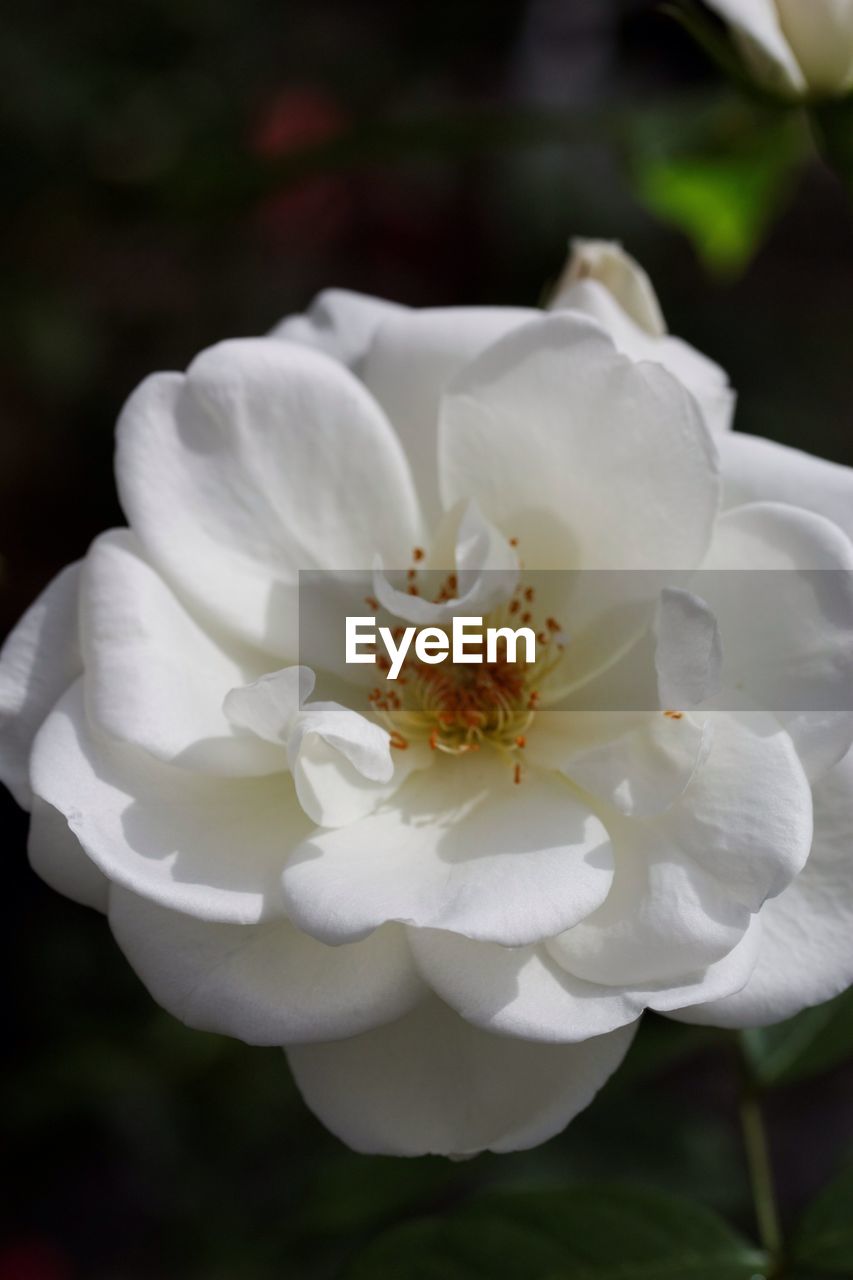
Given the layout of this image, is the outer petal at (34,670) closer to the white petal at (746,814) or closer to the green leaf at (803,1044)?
the white petal at (746,814)

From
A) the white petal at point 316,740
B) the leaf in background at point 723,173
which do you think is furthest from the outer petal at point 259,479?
the leaf in background at point 723,173

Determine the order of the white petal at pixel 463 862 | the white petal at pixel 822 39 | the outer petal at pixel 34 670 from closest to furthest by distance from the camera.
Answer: the white petal at pixel 463 862, the outer petal at pixel 34 670, the white petal at pixel 822 39

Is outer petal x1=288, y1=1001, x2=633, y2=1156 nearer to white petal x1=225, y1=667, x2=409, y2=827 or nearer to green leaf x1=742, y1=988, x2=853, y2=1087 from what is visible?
white petal x1=225, y1=667, x2=409, y2=827

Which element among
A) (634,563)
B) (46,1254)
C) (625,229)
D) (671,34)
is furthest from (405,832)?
(671,34)

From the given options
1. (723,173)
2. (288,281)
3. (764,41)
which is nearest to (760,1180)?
(764,41)

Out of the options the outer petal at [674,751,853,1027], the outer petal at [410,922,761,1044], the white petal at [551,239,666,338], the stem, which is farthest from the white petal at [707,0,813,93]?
the stem

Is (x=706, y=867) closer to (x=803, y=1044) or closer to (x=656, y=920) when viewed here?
(x=656, y=920)

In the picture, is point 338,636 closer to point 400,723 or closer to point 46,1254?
point 400,723
